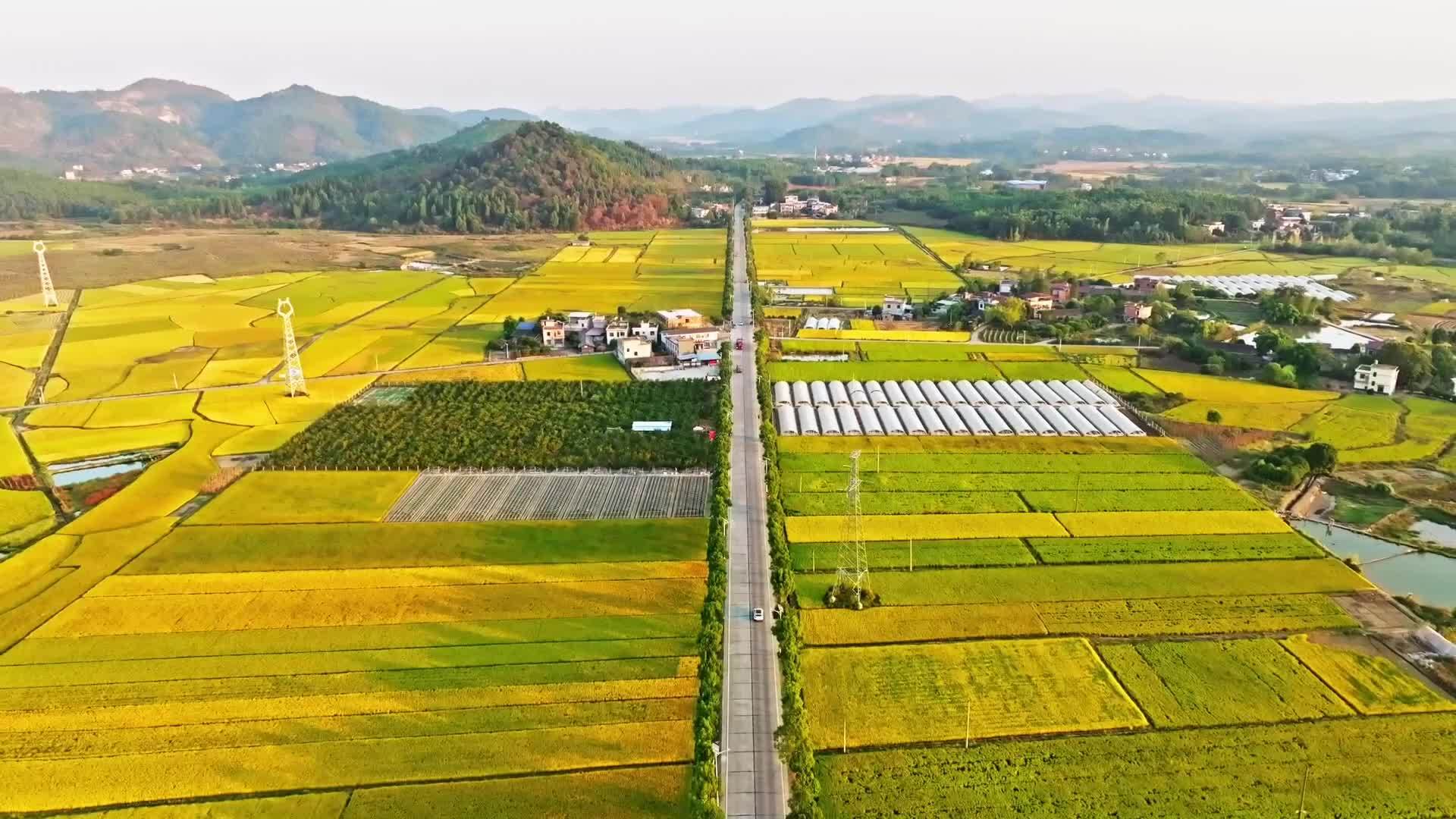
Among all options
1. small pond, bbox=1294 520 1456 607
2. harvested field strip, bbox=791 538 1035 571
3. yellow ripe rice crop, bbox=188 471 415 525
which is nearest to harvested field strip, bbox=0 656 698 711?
harvested field strip, bbox=791 538 1035 571

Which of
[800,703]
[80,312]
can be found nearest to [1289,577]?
[800,703]

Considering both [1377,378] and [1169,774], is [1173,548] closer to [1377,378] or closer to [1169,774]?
[1169,774]

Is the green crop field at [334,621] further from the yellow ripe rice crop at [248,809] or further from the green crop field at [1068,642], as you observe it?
Answer: the green crop field at [1068,642]

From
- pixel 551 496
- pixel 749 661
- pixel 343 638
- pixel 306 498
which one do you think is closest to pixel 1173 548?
pixel 749 661

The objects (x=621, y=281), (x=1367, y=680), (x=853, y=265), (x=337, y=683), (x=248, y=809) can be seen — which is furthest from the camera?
(x=853, y=265)

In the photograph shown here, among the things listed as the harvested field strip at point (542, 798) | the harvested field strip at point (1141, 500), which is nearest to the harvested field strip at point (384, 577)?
the harvested field strip at point (542, 798)

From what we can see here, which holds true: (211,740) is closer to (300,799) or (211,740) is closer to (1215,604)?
(300,799)
